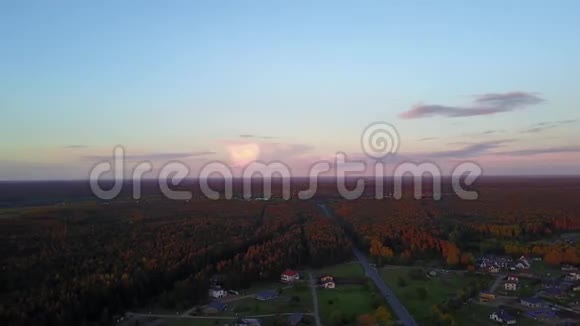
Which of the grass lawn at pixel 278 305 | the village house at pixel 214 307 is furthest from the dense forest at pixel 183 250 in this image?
the grass lawn at pixel 278 305

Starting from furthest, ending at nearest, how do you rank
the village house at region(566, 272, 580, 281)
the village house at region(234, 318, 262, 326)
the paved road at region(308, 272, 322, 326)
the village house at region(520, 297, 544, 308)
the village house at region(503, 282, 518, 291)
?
the village house at region(566, 272, 580, 281) < the village house at region(503, 282, 518, 291) < the village house at region(520, 297, 544, 308) < the paved road at region(308, 272, 322, 326) < the village house at region(234, 318, 262, 326)

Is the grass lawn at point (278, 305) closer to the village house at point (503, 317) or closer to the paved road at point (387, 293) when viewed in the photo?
the paved road at point (387, 293)

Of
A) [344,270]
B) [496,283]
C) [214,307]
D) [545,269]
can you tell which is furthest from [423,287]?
[214,307]

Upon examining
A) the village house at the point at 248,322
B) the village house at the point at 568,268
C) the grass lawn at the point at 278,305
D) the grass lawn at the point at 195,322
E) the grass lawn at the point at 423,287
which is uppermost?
Result: the village house at the point at 568,268

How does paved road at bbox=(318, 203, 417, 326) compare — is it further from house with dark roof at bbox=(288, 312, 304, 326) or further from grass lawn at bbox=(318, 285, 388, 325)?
house with dark roof at bbox=(288, 312, 304, 326)

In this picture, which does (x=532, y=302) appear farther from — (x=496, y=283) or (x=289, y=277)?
(x=289, y=277)

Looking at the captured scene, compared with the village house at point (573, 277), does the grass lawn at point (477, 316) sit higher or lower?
lower

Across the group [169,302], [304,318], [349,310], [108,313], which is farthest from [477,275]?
[108,313]

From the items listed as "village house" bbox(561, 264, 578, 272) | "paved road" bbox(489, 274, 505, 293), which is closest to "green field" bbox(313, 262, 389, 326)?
"paved road" bbox(489, 274, 505, 293)
